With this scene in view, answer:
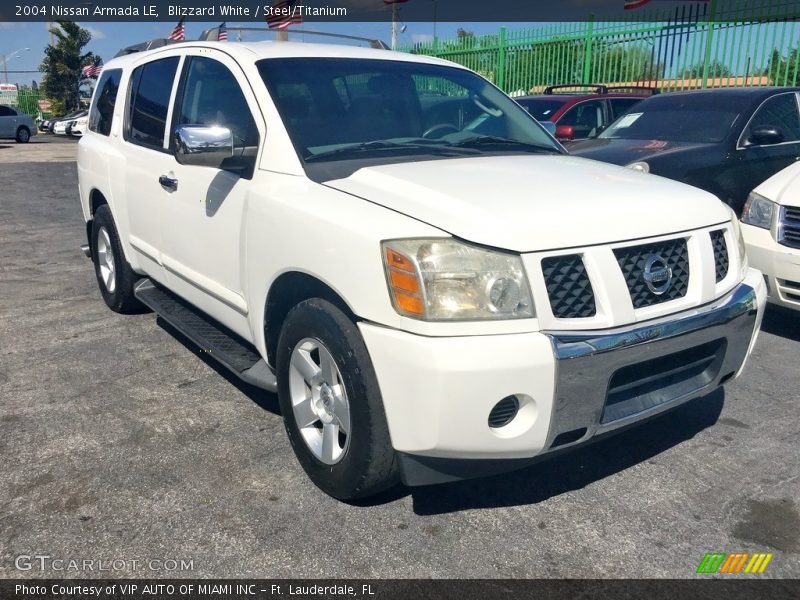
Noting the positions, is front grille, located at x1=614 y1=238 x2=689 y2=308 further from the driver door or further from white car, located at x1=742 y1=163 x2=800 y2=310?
white car, located at x1=742 y1=163 x2=800 y2=310

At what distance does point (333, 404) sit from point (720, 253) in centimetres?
173

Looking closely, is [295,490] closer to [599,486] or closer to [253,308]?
[253,308]

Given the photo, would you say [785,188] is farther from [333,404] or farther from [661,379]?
[333,404]

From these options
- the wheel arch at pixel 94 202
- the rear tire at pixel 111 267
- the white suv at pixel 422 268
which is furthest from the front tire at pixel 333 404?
the wheel arch at pixel 94 202

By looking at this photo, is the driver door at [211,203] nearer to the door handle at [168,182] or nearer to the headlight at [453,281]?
the door handle at [168,182]

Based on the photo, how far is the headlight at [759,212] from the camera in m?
4.96

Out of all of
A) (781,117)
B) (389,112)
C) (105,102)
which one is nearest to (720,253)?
(389,112)

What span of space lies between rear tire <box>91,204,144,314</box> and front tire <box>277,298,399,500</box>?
2.58 m

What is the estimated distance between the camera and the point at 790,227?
15.8 feet

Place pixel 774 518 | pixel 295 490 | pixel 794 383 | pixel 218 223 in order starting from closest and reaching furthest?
1. pixel 774 518
2. pixel 295 490
3. pixel 218 223
4. pixel 794 383

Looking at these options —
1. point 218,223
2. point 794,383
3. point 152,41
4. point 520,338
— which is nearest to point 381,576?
point 520,338

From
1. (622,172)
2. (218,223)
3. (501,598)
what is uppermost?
(622,172)

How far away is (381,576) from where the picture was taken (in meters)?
2.57

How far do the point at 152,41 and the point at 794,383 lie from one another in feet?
15.7
